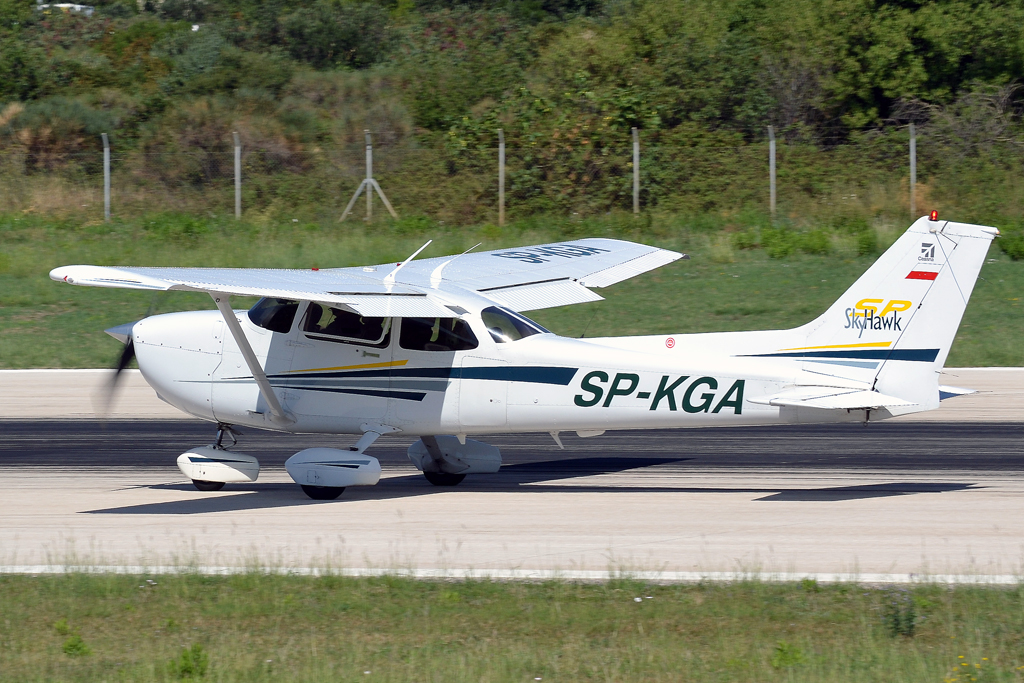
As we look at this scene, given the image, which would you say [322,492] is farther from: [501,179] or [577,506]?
[501,179]

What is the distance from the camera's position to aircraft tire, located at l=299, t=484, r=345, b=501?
38.7 feet

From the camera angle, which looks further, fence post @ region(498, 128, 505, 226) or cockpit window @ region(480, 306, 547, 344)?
fence post @ region(498, 128, 505, 226)

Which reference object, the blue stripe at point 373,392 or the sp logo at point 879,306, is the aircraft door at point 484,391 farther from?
the sp logo at point 879,306

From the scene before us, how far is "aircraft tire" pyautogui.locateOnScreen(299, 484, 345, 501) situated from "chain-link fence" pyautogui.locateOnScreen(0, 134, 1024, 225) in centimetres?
1819

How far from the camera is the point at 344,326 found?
468 inches

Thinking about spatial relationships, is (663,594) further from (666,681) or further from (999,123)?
(999,123)

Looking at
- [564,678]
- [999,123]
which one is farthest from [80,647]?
[999,123]

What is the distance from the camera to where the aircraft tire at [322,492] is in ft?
38.7

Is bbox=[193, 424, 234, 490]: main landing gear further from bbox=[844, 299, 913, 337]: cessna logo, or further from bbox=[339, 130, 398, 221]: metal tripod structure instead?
bbox=[339, 130, 398, 221]: metal tripod structure

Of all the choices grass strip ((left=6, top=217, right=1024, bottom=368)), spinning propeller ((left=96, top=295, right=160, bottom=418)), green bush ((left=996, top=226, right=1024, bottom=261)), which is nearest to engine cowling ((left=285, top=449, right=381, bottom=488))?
spinning propeller ((left=96, top=295, right=160, bottom=418))

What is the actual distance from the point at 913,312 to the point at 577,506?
11.6 feet

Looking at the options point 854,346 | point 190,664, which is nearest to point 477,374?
point 854,346

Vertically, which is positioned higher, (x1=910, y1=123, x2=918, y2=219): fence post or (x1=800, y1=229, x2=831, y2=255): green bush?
(x1=910, y1=123, x2=918, y2=219): fence post

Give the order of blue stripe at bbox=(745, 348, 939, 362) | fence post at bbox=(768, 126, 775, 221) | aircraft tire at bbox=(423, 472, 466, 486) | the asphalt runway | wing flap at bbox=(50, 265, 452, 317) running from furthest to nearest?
fence post at bbox=(768, 126, 775, 221) → aircraft tire at bbox=(423, 472, 466, 486) → blue stripe at bbox=(745, 348, 939, 362) → wing flap at bbox=(50, 265, 452, 317) → the asphalt runway
